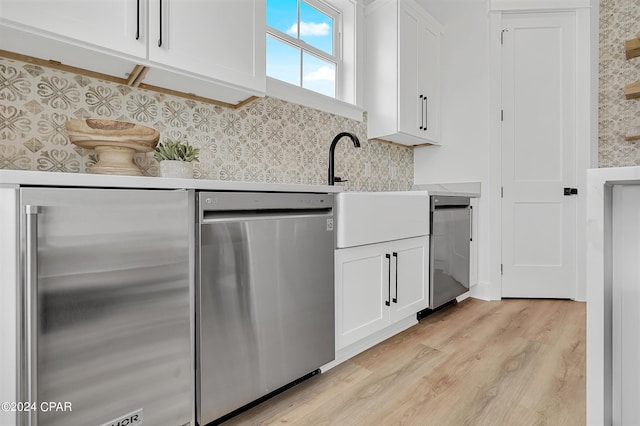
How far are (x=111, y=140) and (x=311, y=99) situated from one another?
4.54 feet

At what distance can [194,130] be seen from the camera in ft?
5.68

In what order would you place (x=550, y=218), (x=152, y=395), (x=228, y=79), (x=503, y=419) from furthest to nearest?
1. (x=550, y=218)
2. (x=228, y=79)
3. (x=503, y=419)
4. (x=152, y=395)

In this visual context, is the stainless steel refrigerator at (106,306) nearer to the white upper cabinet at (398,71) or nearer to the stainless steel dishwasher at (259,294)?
the stainless steel dishwasher at (259,294)

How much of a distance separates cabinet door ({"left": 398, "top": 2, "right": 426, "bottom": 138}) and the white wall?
0.42m

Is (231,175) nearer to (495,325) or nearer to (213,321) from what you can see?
(213,321)

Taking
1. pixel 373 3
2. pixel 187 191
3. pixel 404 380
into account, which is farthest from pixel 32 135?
pixel 373 3

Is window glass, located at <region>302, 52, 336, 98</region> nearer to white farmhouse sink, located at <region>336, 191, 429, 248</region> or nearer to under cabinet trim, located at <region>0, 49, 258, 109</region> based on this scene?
under cabinet trim, located at <region>0, 49, 258, 109</region>

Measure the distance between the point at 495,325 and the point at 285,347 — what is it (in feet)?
5.46

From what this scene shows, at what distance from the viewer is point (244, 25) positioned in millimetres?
1572

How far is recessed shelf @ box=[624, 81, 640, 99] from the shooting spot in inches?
108

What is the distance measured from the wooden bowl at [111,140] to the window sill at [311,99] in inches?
37.3

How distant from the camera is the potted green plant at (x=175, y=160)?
138 centimetres

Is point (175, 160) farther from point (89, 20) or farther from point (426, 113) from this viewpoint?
point (426, 113)

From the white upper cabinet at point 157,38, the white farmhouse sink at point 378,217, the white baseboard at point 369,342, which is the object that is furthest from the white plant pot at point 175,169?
the white baseboard at point 369,342
